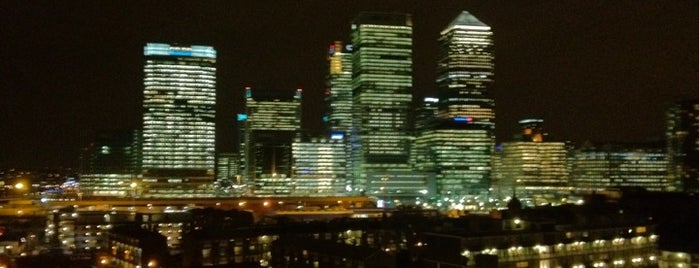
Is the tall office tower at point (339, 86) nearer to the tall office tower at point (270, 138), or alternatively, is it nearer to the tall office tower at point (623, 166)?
the tall office tower at point (270, 138)

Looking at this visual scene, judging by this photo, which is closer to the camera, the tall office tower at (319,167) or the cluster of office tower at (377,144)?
the cluster of office tower at (377,144)

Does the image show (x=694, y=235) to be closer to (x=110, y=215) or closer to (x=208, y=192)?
(x=110, y=215)

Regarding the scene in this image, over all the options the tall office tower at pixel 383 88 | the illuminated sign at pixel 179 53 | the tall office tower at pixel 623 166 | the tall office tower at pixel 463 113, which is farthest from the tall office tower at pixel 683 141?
the illuminated sign at pixel 179 53

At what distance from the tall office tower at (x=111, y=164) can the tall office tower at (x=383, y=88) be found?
31.1 meters

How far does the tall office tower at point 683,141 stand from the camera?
82.4 metres

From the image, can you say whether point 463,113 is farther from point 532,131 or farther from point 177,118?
point 177,118

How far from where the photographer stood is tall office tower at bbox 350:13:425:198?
92938mm

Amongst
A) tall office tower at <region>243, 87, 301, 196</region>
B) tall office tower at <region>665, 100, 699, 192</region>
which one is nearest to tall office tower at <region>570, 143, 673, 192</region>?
tall office tower at <region>665, 100, 699, 192</region>

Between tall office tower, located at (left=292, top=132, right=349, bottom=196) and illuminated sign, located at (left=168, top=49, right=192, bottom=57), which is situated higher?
illuminated sign, located at (left=168, top=49, right=192, bottom=57)

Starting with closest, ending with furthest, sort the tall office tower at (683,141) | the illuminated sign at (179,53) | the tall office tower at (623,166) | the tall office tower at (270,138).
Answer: the tall office tower at (683,141)
the illuminated sign at (179,53)
the tall office tower at (270,138)
the tall office tower at (623,166)

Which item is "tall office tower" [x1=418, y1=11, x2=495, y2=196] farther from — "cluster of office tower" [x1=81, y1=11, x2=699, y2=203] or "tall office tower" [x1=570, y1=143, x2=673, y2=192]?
"tall office tower" [x1=570, y1=143, x2=673, y2=192]

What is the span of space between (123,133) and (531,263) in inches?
3051

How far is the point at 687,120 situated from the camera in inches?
3366

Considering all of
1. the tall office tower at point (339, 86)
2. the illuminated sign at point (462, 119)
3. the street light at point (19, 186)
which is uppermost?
the tall office tower at point (339, 86)
